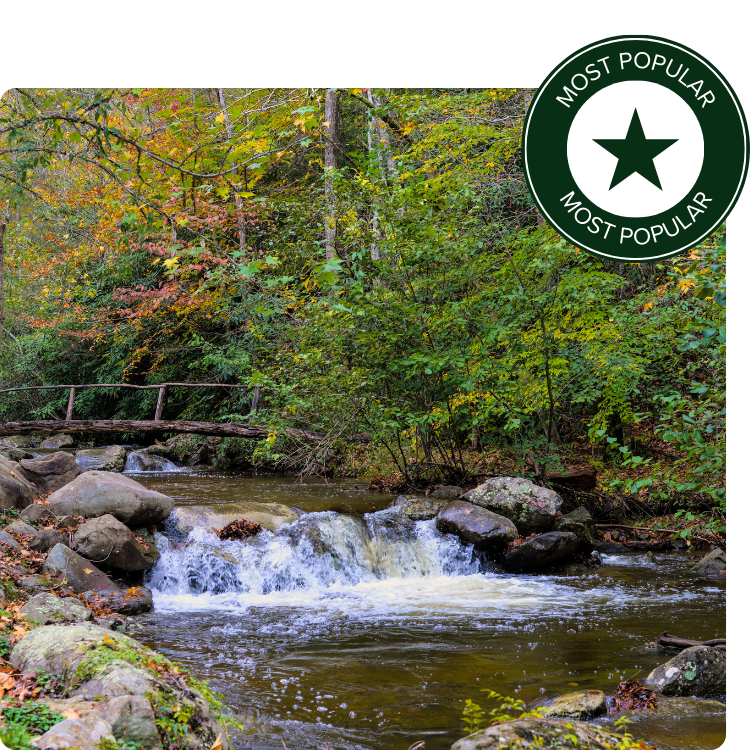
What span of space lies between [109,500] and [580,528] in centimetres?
547

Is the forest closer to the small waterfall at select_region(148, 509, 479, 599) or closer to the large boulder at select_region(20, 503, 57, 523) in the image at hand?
the small waterfall at select_region(148, 509, 479, 599)

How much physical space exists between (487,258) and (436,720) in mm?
5723

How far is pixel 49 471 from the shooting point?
772 cm

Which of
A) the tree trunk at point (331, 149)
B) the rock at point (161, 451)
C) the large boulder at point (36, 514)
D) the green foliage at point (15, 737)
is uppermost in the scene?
the tree trunk at point (331, 149)

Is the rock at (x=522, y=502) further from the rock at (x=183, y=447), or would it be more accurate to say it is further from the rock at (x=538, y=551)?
the rock at (x=183, y=447)

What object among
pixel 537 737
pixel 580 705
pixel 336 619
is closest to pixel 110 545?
pixel 336 619

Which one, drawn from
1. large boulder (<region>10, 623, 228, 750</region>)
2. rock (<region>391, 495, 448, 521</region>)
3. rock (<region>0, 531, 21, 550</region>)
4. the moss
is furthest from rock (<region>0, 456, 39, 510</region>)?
rock (<region>391, 495, 448, 521</region>)

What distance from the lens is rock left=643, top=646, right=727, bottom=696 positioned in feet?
12.9

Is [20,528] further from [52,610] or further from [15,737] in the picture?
[15,737]

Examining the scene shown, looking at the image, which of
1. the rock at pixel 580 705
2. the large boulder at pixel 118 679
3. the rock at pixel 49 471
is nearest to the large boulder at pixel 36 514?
the rock at pixel 49 471

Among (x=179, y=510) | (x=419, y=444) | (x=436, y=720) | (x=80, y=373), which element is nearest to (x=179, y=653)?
(x=436, y=720)

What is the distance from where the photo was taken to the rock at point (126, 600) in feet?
18.3

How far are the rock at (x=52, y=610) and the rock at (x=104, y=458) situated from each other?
8202 mm

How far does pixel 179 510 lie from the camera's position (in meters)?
7.64
